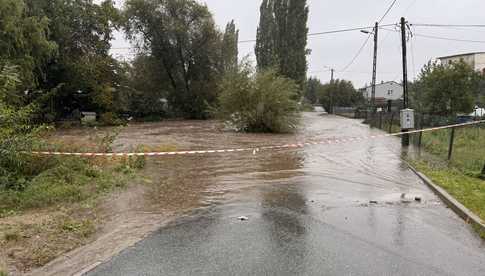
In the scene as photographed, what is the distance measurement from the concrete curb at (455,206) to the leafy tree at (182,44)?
36.3m

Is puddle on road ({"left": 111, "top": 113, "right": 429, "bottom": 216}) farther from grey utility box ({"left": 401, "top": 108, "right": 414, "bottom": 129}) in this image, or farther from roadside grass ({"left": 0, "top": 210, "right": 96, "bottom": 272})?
grey utility box ({"left": 401, "top": 108, "right": 414, "bottom": 129})

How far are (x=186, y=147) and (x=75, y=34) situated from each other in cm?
2247

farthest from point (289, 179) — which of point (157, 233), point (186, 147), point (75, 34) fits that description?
point (75, 34)

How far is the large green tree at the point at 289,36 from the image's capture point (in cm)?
4862

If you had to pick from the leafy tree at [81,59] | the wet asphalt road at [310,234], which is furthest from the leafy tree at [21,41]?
the wet asphalt road at [310,234]

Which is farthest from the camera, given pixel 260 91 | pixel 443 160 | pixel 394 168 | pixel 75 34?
pixel 75 34

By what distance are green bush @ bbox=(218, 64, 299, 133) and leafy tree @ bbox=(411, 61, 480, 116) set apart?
1122cm

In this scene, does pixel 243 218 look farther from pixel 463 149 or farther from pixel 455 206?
pixel 463 149

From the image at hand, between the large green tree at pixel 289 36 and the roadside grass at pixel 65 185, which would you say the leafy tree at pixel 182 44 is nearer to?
the large green tree at pixel 289 36

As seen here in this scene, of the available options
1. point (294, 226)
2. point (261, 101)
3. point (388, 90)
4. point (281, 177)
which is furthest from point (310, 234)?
point (388, 90)

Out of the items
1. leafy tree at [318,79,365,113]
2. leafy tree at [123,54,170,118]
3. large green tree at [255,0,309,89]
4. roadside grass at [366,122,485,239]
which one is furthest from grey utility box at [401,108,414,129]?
leafy tree at [318,79,365,113]

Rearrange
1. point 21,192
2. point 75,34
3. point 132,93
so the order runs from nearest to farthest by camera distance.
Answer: point 21,192 < point 75,34 < point 132,93

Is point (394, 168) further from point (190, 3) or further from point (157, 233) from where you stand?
point (190, 3)

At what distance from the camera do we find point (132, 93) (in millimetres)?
44062
